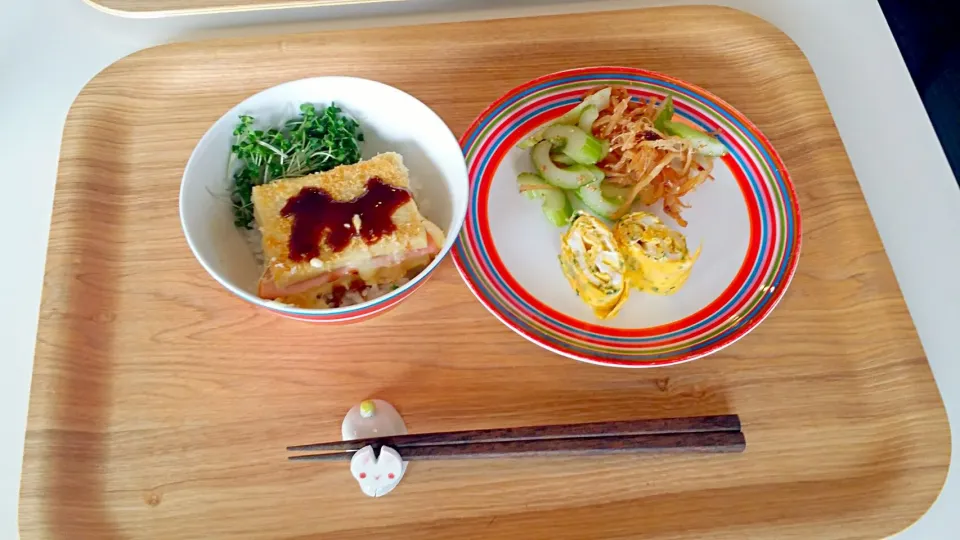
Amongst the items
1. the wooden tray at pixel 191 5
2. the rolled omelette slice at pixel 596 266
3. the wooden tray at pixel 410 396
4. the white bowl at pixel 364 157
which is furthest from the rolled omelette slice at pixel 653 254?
the wooden tray at pixel 191 5

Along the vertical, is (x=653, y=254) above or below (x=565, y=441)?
above

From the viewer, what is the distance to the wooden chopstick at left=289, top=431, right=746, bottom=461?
94 cm

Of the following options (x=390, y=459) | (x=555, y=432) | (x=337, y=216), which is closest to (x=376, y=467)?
(x=390, y=459)

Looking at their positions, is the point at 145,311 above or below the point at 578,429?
above

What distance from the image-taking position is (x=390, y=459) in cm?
91

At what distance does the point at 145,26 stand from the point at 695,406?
125 cm

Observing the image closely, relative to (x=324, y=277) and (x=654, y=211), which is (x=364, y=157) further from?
(x=654, y=211)

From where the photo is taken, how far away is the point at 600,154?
1.14 metres

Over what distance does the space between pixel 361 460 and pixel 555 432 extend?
264 mm

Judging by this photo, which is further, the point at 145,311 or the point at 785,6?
the point at 785,6

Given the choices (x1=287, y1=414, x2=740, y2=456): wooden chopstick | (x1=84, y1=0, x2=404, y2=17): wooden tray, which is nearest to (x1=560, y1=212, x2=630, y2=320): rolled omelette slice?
(x1=287, y1=414, x2=740, y2=456): wooden chopstick

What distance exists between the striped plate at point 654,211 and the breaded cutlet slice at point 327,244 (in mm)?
92

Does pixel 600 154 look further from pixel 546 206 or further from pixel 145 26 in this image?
pixel 145 26

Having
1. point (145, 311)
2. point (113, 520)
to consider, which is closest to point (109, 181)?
point (145, 311)
